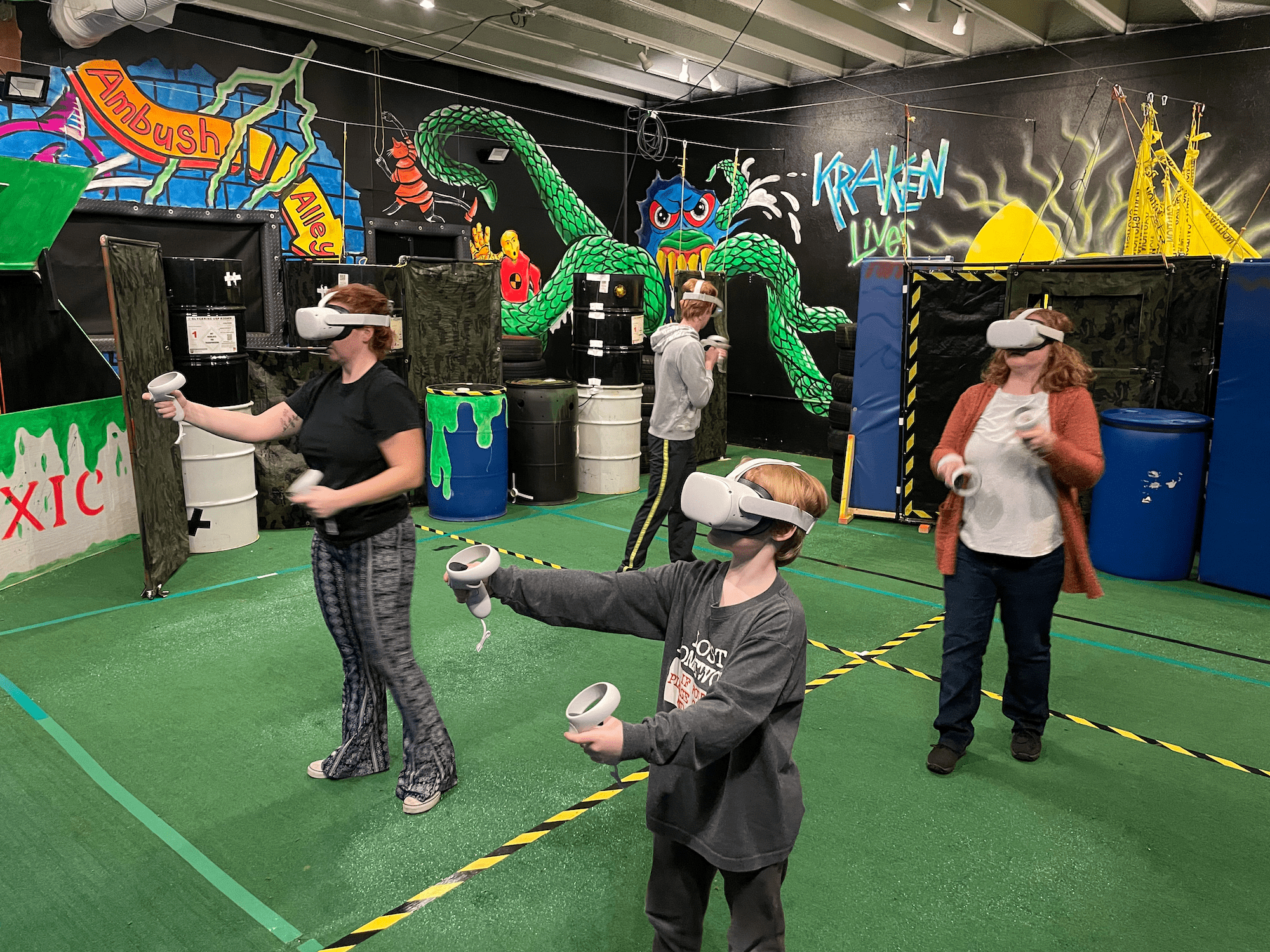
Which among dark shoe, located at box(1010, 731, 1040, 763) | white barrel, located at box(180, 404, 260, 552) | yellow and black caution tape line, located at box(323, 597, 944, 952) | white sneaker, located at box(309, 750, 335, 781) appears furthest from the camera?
white barrel, located at box(180, 404, 260, 552)

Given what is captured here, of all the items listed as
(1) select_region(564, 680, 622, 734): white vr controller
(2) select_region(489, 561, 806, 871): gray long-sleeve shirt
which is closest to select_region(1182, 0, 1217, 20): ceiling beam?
(2) select_region(489, 561, 806, 871): gray long-sleeve shirt

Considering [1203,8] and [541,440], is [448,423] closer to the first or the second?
[541,440]

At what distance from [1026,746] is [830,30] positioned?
824 cm

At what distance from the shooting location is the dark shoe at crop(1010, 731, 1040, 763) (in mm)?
3803

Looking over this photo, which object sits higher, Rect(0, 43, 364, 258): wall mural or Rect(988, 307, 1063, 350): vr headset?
Rect(0, 43, 364, 258): wall mural

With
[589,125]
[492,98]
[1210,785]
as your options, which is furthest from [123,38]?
[1210,785]

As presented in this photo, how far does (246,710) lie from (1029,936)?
3.41 meters

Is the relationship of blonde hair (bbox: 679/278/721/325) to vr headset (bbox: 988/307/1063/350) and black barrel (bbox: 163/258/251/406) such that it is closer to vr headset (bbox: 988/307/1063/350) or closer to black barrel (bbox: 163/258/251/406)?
vr headset (bbox: 988/307/1063/350)

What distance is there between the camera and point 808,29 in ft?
30.5

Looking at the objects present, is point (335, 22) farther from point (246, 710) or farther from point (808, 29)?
point (246, 710)

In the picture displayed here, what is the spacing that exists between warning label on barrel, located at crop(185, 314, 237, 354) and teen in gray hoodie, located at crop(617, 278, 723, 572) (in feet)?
10.2

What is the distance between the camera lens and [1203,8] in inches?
311

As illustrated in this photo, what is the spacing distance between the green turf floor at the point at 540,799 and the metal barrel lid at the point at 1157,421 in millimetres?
1413

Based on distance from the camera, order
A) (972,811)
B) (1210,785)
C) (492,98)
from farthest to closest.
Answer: (492,98)
(1210,785)
(972,811)
